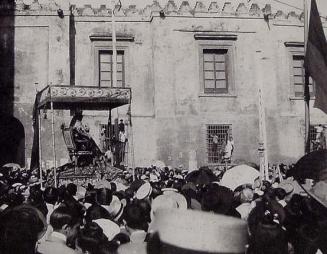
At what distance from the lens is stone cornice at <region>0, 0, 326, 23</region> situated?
2016 cm

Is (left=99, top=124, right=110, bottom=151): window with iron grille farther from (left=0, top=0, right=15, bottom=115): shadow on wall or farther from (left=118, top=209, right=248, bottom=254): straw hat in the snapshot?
(left=118, top=209, right=248, bottom=254): straw hat

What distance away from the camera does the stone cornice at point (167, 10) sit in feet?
66.1

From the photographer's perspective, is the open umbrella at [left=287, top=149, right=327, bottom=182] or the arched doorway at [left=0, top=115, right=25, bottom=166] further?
the arched doorway at [left=0, top=115, right=25, bottom=166]

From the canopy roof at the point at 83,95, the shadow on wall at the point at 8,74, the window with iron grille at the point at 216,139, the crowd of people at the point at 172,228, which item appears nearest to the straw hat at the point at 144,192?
the crowd of people at the point at 172,228

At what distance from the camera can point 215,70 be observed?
22062 millimetres

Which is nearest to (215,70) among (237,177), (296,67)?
(296,67)

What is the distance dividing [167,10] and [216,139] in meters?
5.91

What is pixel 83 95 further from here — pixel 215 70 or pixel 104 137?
pixel 215 70

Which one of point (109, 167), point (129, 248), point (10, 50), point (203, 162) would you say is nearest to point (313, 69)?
A: point (129, 248)

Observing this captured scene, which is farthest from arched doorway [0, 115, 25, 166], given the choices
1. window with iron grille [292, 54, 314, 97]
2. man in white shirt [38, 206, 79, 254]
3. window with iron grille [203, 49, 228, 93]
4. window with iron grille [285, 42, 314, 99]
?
man in white shirt [38, 206, 79, 254]

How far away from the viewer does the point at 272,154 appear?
2116 centimetres

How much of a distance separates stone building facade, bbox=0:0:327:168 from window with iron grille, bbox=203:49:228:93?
5 centimetres

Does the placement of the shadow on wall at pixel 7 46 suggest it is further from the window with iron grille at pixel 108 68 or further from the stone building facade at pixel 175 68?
the window with iron grille at pixel 108 68

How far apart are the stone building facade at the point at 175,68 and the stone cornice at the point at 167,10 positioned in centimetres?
4
